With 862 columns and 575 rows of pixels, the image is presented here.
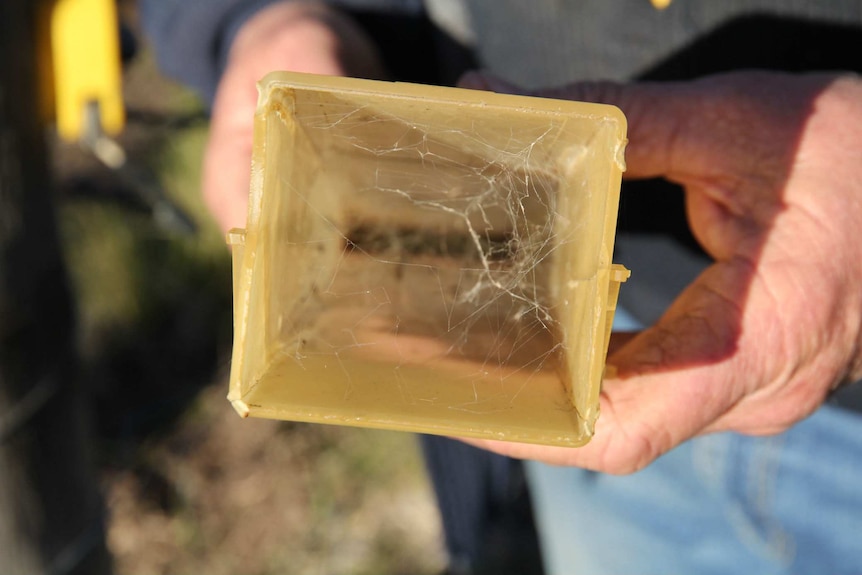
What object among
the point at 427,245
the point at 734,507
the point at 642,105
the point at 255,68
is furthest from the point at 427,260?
the point at 734,507

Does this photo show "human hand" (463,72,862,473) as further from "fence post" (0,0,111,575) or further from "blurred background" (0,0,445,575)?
"blurred background" (0,0,445,575)

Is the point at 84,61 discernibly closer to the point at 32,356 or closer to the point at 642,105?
the point at 32,356

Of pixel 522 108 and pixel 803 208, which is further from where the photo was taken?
pixel 803 208

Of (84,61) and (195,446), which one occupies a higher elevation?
(84,61)

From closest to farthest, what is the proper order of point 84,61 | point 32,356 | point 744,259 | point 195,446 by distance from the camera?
1. point 744,259
2. point 32,356
3. point 84,61
4. point 195,446

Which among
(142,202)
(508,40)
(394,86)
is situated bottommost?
(142,202)

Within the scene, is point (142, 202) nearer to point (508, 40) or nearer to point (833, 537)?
point (508, 40)

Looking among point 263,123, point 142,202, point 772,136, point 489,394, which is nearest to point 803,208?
point 772,136
